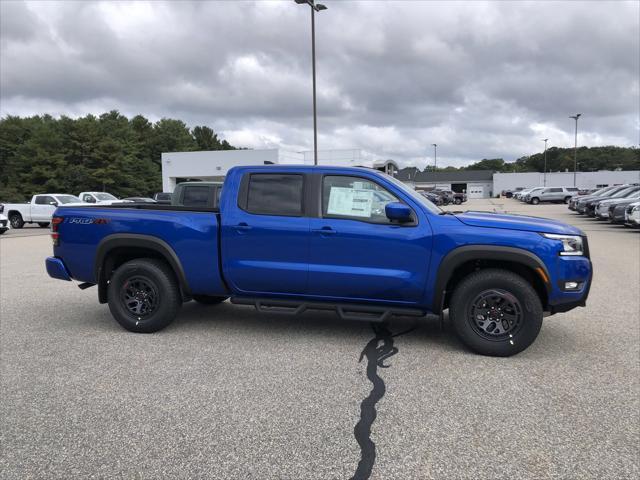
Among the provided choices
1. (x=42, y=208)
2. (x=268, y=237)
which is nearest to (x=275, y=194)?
(x=268, y=237)

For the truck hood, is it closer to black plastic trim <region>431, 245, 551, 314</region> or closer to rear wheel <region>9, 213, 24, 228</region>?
black plastic trim <region>431, 245, 551, 314</region>

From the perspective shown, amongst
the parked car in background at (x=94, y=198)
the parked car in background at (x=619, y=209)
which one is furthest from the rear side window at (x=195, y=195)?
the parked car in background at (x=94, y=198)

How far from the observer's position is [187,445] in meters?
3.03

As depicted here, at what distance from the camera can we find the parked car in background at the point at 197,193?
9.59 m

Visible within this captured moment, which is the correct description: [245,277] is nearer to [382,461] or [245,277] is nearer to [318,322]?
[318,322]

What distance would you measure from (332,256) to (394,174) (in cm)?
6908

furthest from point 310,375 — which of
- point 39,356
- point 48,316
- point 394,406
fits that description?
point 48,316

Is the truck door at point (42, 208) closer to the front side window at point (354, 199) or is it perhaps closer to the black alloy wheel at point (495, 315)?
the front side window at point (354, 199)

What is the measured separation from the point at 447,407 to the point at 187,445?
179cm

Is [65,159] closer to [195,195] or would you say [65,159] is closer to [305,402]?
[195,195]

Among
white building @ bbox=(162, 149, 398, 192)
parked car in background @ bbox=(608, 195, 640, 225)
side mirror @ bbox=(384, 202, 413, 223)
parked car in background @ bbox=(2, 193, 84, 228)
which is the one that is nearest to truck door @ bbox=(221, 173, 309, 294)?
side mirror @ bbox=(384, 202, 413, 223)

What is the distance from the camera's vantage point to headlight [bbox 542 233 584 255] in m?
4.53

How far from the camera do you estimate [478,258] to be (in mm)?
4574

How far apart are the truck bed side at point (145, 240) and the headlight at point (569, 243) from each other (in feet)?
10.6
